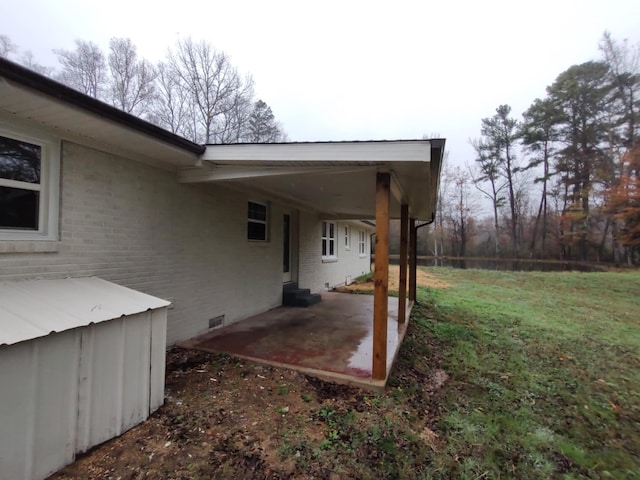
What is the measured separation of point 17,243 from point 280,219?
5060 mm

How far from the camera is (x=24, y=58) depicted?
11.8 meters

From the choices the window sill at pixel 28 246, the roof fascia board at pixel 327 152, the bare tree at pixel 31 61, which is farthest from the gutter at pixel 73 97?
the bare tree at pixel 31 61

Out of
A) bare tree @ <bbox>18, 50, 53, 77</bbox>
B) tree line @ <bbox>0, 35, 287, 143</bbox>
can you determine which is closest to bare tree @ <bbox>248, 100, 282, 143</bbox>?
tree line @ <bbox>0, 35, 287, 143</bbox>

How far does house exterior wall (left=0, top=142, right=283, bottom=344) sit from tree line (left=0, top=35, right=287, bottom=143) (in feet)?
33.4

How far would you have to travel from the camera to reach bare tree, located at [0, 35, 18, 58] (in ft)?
36.5

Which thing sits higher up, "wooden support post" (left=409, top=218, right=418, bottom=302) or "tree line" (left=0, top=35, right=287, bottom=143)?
"tree line" (left=0, top=35, right=287, bottom=143)

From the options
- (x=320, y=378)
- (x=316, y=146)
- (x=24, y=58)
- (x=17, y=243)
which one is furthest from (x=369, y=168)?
(x=24, y=58)

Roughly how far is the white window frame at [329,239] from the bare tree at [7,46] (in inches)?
516

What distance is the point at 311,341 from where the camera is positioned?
193 inches

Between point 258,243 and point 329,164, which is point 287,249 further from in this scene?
point 329,164

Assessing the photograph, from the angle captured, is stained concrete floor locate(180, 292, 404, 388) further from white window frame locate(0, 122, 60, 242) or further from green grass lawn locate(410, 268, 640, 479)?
white window frame locate(0, 122, 60, 242)

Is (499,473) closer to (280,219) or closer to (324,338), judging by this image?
(324,338)

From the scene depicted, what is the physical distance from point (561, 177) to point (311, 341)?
3133 cm

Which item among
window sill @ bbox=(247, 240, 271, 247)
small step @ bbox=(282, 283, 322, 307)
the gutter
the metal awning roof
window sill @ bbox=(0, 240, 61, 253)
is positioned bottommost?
small step @ bbox=(282, 283, 322, 307)
